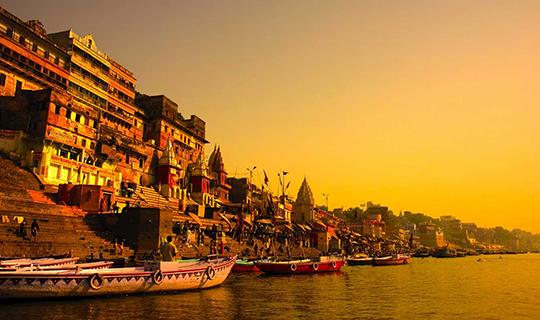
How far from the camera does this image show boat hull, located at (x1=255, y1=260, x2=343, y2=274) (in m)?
31.4

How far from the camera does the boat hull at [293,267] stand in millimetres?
31362

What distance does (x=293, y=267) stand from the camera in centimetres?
3234

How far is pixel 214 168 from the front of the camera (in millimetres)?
68438

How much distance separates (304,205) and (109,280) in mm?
69184

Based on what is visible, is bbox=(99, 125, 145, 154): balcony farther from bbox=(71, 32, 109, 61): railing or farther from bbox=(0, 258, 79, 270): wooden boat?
bbox=(0, 258, 79, 270): wooden boat

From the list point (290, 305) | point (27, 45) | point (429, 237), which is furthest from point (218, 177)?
point (429, 237)

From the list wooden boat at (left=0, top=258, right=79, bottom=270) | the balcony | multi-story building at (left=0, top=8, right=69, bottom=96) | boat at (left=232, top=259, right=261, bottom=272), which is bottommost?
boat at (left=232, top=259, right=261, bottom=272)

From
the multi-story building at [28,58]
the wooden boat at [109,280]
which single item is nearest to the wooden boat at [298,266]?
the wooden boat at [109,280]

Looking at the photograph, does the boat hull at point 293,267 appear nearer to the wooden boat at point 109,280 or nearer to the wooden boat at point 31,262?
the wooden boat at point 109,280

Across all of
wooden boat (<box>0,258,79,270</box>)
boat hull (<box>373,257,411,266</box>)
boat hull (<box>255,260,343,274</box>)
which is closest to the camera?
wooden boat (<box>0,258,79,270</box>)

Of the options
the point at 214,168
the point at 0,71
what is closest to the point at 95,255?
the point at 0,71

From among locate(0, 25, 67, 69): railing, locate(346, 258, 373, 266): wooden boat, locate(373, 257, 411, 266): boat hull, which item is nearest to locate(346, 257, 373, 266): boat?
locate(346, 258, 373, 266): wooden boat

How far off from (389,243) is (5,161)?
107 meters

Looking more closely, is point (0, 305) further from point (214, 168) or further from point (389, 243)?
point (389, 243)
